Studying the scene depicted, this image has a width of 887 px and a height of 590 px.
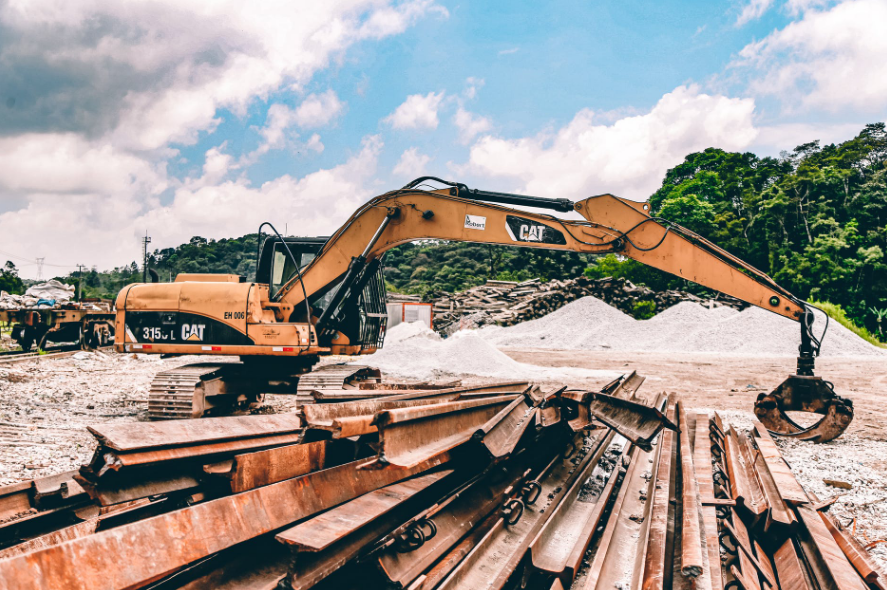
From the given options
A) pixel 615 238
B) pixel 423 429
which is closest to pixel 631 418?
pixel 423 429

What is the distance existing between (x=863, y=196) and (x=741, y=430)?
3250 cm

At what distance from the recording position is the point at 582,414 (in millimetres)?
4297

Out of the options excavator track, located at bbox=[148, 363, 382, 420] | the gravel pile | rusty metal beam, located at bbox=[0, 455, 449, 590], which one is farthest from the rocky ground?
rusty metal beam, located at bbox=[0, 455, 449, 590]

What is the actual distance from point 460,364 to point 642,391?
4.53 meters

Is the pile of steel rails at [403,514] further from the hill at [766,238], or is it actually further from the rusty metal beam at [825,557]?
the hill at [766,238]

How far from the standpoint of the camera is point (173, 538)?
207 centimetres

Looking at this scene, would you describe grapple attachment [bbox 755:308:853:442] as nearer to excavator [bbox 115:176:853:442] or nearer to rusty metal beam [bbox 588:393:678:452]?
excavator [bbox 115:176:853:442]

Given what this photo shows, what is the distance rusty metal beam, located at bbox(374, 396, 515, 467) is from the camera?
2625 mm

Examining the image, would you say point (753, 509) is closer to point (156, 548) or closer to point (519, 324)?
point (156, 548)

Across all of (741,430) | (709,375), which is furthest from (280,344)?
(709,375)

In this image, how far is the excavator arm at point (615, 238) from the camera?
664cm

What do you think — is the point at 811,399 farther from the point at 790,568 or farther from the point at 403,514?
the point at 403,514

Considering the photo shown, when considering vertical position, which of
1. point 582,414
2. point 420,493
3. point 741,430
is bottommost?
point 741,430

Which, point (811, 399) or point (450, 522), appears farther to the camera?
point (811, 399)
